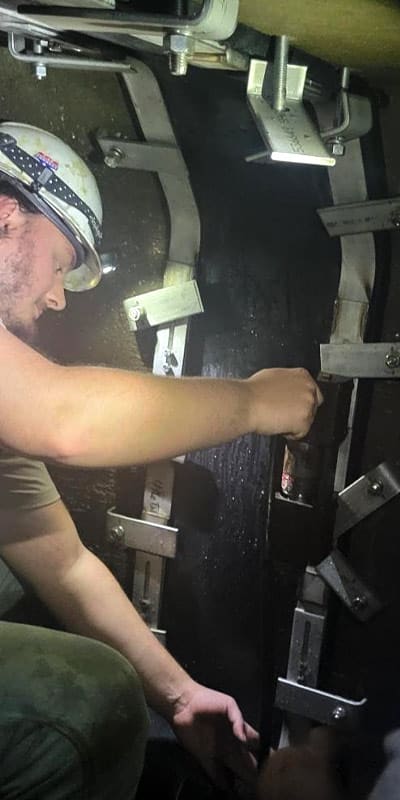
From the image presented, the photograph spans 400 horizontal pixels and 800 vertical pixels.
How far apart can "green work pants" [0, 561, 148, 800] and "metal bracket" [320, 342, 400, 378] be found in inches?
23.3

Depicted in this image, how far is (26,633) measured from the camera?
1314 millimetres

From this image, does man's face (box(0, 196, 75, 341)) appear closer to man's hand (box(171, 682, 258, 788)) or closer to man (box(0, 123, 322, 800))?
man (box(0, 123, 322, 800))

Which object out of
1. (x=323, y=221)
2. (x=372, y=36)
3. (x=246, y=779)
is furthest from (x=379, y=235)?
(x=246, y=779)

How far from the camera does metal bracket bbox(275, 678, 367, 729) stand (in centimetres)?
137

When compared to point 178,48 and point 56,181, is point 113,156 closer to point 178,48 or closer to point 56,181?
point 56,181

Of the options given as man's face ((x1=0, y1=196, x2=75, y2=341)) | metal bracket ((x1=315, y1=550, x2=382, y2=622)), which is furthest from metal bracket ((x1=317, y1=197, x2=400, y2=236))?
metal bracket ((x1=315, y1=550, x2=382, y2=622))

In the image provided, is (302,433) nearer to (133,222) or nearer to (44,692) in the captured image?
(133,222)

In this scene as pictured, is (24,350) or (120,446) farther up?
(24,350)

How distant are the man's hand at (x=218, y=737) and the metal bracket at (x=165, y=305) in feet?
2.21

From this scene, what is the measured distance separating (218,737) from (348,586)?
36 centimetres

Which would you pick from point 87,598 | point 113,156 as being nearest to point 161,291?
point 113,156

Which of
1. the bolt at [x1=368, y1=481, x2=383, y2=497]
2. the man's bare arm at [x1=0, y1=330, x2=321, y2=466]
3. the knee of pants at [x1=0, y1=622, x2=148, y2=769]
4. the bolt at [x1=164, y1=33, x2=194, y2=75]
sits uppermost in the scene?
the bolt at [x1=164, y1=33, x2=194, y2=75]

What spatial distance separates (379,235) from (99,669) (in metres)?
0.80

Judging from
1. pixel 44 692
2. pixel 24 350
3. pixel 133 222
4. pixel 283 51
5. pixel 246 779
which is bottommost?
pixel 246 779
